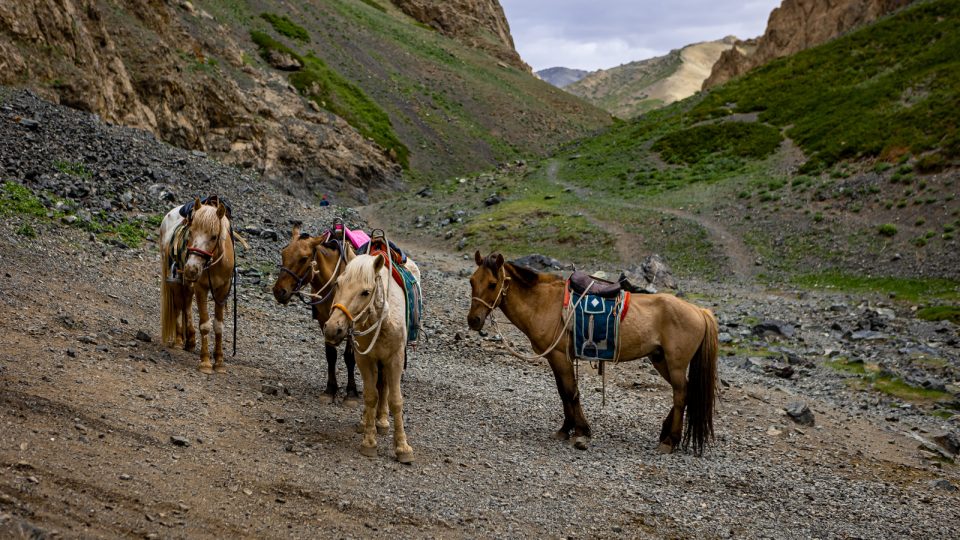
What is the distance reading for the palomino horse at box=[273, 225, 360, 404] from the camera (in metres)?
10.4

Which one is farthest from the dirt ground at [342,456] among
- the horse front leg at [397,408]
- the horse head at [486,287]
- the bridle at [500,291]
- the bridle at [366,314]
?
the bridle at [500,291]

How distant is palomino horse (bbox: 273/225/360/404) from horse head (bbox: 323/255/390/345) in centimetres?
159

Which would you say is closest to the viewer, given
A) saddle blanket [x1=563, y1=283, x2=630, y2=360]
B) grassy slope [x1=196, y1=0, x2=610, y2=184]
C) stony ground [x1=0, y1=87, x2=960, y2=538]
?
stony ground [x1=0, y1=87, x2=960, y2=538]

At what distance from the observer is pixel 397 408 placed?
899 centimetres

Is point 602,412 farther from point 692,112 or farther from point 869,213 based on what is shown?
point 692,112

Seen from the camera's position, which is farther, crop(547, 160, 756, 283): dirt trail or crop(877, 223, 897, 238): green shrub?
crop(547, 160, 756, 283): dirt trail

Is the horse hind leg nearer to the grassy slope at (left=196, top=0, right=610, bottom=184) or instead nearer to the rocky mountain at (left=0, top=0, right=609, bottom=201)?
the rocky mountain at (left=0, top=0, right=609, bottom=201)

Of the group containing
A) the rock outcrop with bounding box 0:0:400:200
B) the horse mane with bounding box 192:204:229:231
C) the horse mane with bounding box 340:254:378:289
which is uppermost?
the rock outcrop with bounding box 0:0:400:200

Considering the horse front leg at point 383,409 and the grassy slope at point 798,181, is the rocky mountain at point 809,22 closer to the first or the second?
the grassy slope at point 798,181

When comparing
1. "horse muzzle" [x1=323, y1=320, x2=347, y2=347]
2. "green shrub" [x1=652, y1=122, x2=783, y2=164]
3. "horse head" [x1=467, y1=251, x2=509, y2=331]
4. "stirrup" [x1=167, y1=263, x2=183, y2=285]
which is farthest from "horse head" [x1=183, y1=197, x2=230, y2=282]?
"green shrub" [x1=652, y1=122, x2=783, y2=164]

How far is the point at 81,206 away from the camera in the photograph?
19.2 metres

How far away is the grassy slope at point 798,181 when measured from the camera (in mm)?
31828

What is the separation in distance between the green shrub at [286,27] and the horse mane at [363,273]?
71.6m

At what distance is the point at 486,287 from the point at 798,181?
35.5 m
